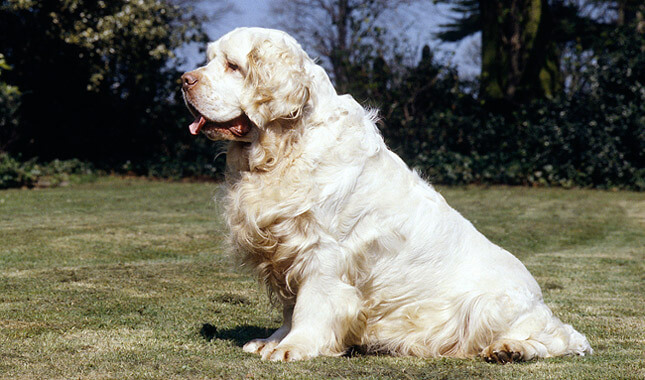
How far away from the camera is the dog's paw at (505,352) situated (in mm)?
3281

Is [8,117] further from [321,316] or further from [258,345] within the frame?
[321,316]

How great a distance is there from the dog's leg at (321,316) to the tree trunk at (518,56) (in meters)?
12.9

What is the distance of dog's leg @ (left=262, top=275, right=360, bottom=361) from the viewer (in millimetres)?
3297

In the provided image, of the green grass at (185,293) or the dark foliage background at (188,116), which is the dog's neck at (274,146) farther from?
the dark foliage background at (188,116)

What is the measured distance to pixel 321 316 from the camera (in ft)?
10.8

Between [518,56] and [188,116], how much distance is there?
760 centimetres

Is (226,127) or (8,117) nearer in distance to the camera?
(226,127)

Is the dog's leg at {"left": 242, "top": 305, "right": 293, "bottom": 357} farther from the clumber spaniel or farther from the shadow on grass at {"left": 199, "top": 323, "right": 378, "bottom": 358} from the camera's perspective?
the shadow on grass at {"left": 199, "top": 323, "right": 378, "bottom": 358}

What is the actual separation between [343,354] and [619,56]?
12951 mm

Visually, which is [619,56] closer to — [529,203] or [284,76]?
[529,203]

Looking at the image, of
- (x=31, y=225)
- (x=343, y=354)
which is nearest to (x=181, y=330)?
(x=343, y=354)

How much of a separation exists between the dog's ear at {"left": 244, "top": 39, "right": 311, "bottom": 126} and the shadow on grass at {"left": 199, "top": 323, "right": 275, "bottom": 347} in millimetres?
1229

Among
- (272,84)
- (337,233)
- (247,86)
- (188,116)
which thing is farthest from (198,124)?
(188,116)

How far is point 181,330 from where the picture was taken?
404 cm
